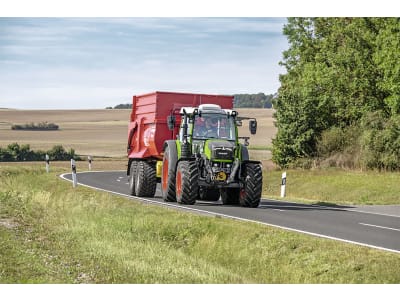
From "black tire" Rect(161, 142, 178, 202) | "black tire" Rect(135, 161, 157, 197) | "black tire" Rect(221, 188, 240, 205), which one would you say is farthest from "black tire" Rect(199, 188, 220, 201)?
"black tire" Rect(161, 142, 178, 202)

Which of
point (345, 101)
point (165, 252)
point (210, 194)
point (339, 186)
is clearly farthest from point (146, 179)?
point (345, 101)

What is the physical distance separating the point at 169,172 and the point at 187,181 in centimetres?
124

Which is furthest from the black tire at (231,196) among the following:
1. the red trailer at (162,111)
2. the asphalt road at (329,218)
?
the red trailer at (162,111)

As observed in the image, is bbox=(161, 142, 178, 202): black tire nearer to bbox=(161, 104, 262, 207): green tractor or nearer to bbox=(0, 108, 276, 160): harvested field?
bbox=(161, 104, 262, 207): green tractor

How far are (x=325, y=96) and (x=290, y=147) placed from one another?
3.92m

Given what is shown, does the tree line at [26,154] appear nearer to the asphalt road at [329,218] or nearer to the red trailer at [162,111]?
the red trailer at [162,111]

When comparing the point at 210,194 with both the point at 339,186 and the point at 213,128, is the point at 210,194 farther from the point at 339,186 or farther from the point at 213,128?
the point at 339,186

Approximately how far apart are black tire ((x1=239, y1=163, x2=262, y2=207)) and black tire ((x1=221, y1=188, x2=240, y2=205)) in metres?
1.42

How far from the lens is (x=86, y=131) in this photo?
93.0 meters

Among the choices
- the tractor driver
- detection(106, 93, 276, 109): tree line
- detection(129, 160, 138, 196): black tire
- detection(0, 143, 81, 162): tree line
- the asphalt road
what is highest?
detection(106, 93, 276, 109): tree line

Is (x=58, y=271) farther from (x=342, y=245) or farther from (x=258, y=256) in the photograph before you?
(x=342, y=245)

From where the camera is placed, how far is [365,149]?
4116 cm

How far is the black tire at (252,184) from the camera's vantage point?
22.2 meters

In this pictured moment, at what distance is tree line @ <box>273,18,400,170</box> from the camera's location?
44.3m
